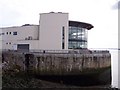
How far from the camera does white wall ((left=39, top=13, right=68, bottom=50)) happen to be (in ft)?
179

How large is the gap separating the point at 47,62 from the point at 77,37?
21724 mm

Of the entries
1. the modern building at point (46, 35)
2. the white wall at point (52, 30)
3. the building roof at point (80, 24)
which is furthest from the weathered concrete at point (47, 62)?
the building roof at point (80, 24)

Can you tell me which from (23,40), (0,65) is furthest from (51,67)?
(23,40)

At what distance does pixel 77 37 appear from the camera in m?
64.8

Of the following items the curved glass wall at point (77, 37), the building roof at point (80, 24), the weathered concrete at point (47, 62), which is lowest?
the weathered concrete at point (47, 62)

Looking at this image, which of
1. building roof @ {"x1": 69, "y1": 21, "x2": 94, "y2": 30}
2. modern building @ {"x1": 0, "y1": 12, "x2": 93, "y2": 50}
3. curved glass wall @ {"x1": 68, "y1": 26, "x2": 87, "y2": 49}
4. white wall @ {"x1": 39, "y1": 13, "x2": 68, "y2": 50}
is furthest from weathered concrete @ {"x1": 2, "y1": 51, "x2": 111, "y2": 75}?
building roof @ {"x1": 69, "y1": 21, "x2": 94, "y2": 30}

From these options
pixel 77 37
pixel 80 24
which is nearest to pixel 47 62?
pixel 77 37

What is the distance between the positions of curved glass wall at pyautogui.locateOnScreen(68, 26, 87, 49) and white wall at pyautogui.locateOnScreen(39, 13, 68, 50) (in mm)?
6891

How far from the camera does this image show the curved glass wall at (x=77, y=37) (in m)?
62.3

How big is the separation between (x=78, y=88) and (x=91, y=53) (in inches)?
416

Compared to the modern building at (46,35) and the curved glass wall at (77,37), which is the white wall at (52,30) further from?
the curved glass wall at (77,37)

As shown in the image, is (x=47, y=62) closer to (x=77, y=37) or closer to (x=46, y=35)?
(x=46, y=35)

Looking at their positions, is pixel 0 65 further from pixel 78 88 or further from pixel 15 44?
pixel 15 44

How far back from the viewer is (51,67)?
4416cm
